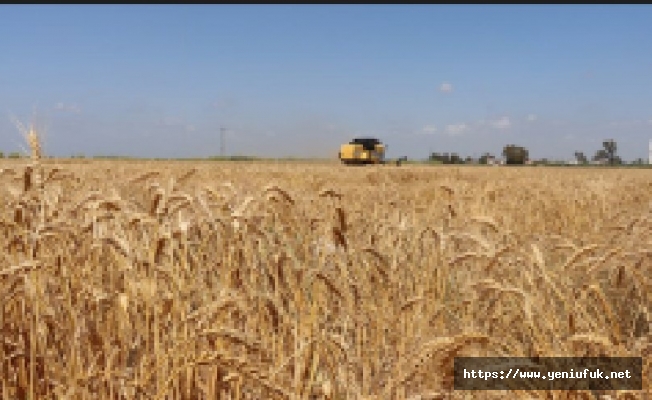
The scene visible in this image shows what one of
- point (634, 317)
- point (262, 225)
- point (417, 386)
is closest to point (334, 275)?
point (262, 225)

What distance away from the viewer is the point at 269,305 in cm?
197

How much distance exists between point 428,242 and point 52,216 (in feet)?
7.10

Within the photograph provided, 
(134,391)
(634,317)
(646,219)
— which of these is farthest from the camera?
(646,219)

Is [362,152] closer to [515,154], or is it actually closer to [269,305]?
[269,305]

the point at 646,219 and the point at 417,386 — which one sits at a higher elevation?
the point at 646,219

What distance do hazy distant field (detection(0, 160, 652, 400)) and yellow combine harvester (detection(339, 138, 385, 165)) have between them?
104 ft

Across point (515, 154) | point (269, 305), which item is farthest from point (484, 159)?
point (269, 305)

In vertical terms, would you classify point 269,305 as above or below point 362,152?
below

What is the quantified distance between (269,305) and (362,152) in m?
33.7

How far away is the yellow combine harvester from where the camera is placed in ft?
116

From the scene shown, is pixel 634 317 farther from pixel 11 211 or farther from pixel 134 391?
pixel 11 211

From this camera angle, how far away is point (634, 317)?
2699mm

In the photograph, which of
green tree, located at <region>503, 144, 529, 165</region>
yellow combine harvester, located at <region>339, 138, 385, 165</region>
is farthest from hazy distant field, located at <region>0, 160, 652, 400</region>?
green tree, located at <region>503, 144, 529, 165</region>

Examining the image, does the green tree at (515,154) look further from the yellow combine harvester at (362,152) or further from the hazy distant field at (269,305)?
the hazy distant field at (269,305)
